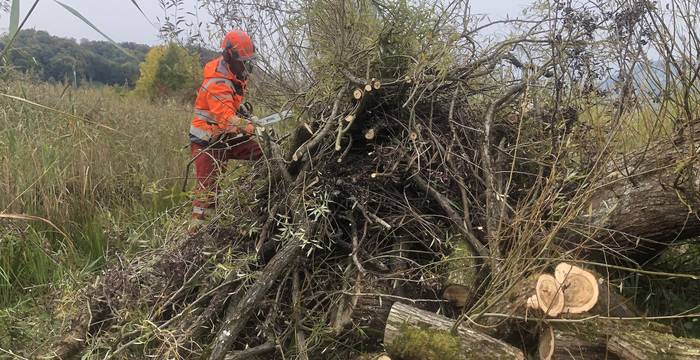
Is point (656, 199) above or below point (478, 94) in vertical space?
below

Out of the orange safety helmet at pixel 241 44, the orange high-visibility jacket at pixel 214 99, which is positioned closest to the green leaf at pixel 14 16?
the orange safety helmet at pixel 241 44

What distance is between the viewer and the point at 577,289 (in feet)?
7.94

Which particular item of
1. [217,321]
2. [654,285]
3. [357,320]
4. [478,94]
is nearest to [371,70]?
[478,94]

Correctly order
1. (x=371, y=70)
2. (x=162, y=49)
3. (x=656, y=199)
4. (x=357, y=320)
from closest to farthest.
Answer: (x=357, y=320) < (x=656, y=199) < (x=371, y=70) < (x=162, y=49)

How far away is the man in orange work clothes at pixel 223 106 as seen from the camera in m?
4.12

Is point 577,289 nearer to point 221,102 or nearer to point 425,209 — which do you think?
point 425,209

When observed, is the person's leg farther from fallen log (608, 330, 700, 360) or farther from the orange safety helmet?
fallen log (608, 330, 700, 360)

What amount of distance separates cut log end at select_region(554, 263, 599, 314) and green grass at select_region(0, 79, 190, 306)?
92.9 inches

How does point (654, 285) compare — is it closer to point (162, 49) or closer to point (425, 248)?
point (425, 248)

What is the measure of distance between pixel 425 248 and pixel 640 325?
1187 millimetres

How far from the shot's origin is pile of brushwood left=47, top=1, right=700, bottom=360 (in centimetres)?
256

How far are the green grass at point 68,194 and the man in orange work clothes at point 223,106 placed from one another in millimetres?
263

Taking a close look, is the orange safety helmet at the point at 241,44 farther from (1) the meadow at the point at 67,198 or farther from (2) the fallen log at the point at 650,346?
(2) the fallen log at the point at 650,346

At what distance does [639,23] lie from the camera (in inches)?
120
